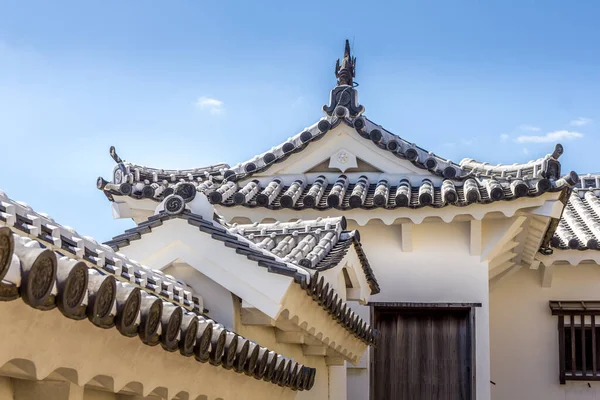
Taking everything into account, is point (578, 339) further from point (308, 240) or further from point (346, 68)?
point (308, 240)

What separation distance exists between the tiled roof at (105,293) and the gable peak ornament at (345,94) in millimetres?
7578

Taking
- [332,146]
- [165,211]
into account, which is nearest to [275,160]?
[332,146]

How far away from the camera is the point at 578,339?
15016 mm

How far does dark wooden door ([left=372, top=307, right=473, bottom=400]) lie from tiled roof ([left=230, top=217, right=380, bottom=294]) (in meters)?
3.67

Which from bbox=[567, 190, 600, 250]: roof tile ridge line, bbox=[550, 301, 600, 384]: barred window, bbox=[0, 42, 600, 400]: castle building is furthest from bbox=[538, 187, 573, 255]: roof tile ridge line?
bbox=[550, 301, 600, 384]: barred window

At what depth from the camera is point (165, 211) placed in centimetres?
704

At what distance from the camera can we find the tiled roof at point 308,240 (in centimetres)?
757

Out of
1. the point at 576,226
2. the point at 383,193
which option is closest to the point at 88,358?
the point at 383,193

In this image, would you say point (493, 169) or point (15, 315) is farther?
point (493, 169)

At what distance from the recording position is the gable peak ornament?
13829 mm

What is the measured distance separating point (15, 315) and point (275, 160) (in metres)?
10.4

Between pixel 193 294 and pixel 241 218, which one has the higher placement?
pixel 241 218

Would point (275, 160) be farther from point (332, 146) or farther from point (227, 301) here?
point (227, 301)

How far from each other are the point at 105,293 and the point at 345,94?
11116 mm
